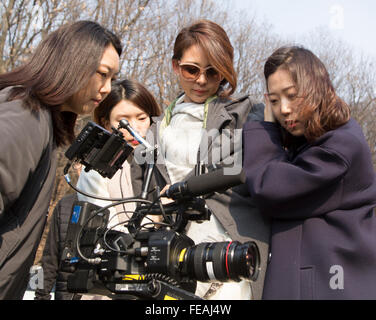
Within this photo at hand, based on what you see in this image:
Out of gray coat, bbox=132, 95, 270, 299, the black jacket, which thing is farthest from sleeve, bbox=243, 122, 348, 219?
the black jacket

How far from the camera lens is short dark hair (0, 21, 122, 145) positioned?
33.5 inches

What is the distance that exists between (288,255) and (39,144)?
45.3 inches

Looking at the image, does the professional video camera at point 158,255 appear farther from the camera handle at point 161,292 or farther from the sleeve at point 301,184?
the sleeve at point 301,184

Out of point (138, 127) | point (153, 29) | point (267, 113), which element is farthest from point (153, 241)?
point (153, 29)

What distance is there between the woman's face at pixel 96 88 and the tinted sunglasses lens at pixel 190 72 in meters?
0.44

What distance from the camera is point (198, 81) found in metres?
2.38

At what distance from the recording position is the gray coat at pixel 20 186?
1.56 meters

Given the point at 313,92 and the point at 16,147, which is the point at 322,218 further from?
the point at 16,147

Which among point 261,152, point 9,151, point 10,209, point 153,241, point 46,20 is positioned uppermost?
point 46,20

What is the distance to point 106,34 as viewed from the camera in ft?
6.82

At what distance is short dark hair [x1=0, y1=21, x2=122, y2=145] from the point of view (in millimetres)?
1816
